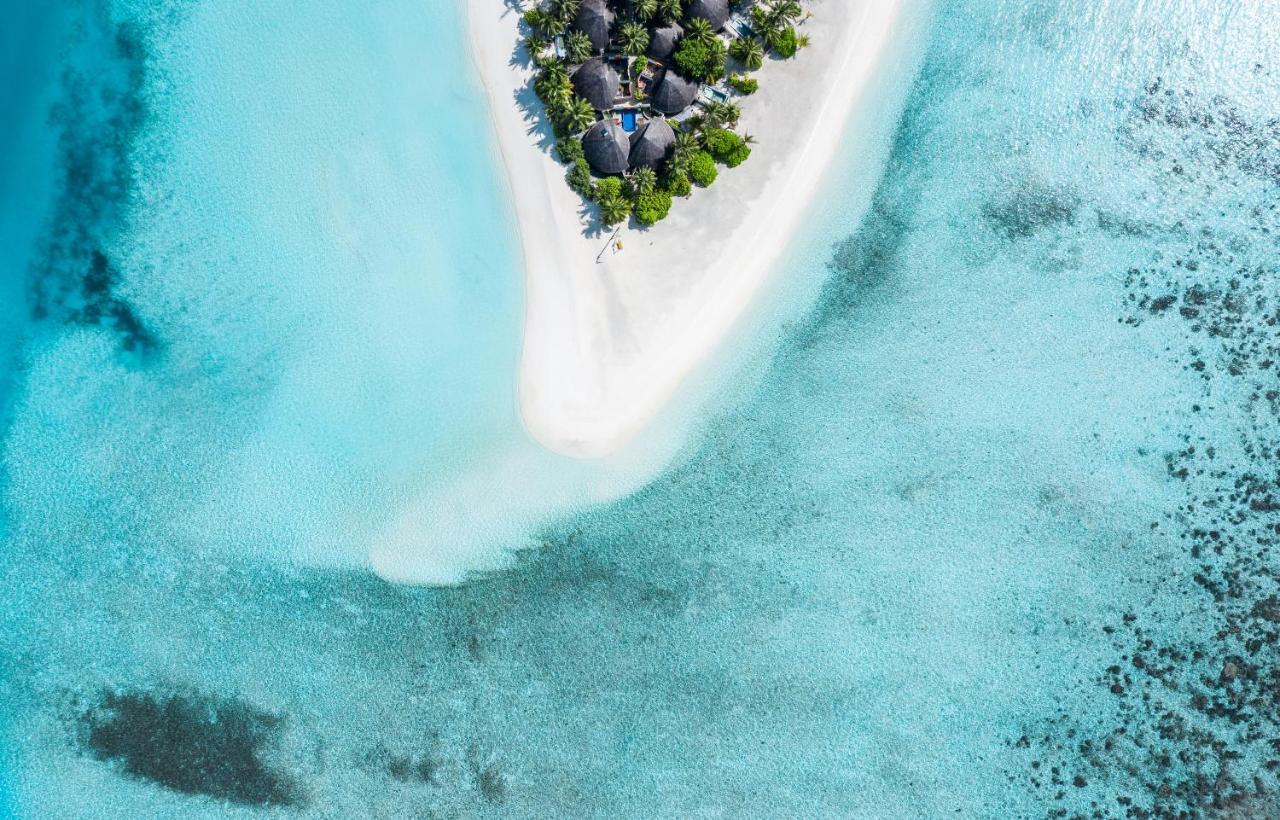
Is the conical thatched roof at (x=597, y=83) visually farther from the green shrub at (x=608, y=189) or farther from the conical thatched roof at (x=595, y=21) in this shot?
the green shrub at (x=608, y=189)

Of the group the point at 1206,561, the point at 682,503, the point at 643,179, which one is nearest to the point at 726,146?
the point at 643,179

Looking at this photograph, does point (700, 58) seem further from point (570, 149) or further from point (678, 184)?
point (570, 149)

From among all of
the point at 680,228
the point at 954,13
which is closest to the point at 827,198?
the point at 680,228

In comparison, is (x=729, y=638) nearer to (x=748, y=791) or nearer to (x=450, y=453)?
(x=748, y=791)

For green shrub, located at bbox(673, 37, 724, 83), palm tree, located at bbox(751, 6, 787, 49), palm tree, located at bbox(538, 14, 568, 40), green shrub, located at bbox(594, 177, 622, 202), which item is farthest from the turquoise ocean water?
palm tree, located at bbox(538, 14, 568, 40)

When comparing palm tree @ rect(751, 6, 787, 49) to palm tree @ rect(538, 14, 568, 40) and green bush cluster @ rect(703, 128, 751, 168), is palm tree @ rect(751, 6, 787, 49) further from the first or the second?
palm tree @ rect(538, 14, 568, 40)

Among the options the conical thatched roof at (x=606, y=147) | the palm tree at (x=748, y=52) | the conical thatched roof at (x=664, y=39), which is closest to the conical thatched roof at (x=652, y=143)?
the conical thatched roof at (x=606, y=147)
